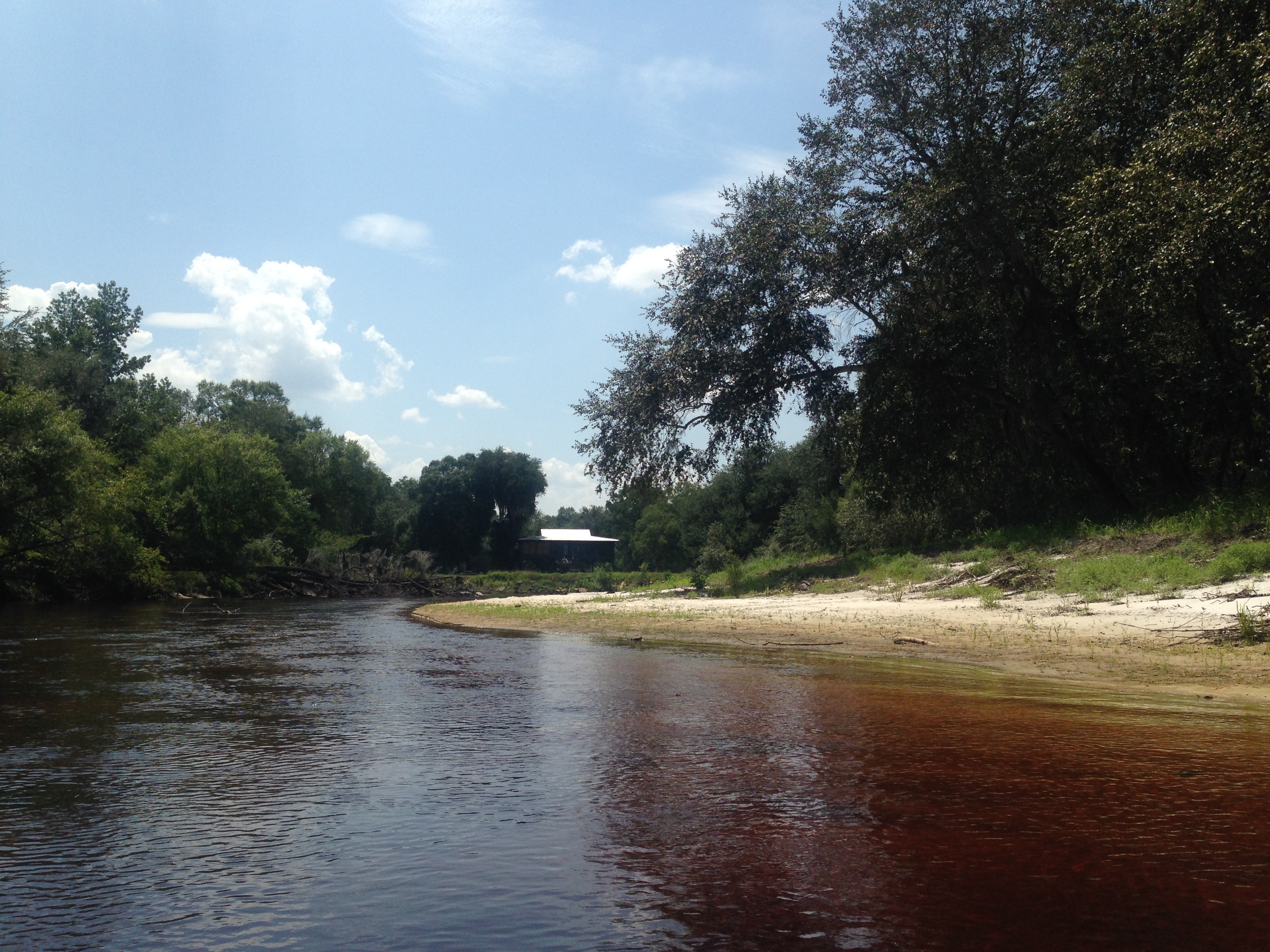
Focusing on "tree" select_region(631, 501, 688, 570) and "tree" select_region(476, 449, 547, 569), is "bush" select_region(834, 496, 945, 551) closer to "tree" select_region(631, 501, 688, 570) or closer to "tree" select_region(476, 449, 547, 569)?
"tree" select_region(631, 501, 688, 570)

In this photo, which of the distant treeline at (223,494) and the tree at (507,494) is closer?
the distant treeline at (223,494)

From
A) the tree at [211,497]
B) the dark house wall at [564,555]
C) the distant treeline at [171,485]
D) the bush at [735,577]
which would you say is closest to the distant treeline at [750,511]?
the bush at [735,577]

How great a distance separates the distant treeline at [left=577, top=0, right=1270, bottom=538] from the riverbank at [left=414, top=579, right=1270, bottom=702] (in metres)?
6.20

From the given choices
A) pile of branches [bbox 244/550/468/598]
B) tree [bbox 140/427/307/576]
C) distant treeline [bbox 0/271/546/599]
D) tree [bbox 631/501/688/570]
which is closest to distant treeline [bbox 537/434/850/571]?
tree [bbox 631/501/688/570]

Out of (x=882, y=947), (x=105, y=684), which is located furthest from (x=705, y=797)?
(x=105, y=684)

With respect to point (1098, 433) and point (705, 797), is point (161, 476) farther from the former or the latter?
point (705, 797)

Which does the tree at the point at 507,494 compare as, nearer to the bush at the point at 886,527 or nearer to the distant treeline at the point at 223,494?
the distant treeline at the point at 223,494

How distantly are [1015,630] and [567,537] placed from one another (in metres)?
84.4

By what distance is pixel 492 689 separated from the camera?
10211mm

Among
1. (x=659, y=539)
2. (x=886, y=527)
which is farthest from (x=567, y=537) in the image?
(x=886, y=527)

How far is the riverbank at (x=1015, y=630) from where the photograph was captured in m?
9.95

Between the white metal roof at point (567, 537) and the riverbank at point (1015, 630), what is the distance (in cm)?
7049

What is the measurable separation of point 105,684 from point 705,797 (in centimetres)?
896

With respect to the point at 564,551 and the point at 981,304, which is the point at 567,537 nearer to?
the point at 564,551
